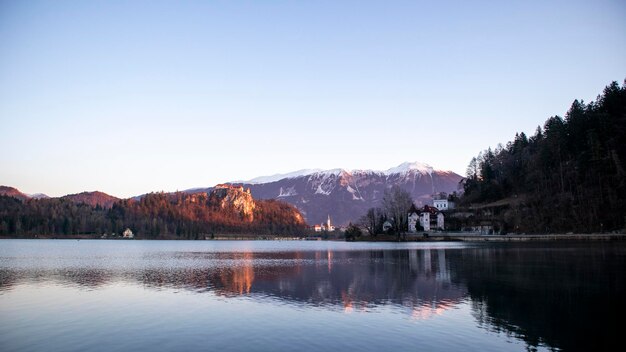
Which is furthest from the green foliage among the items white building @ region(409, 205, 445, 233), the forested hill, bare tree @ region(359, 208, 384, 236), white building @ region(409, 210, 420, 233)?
the forested hill

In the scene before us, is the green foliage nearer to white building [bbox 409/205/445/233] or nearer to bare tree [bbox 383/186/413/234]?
white building [bbox 409/205/445/233]

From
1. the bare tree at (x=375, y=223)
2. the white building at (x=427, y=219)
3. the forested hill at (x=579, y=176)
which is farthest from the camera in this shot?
the white building at (x=427, y=219)

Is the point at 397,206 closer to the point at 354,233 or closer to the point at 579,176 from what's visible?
the point at 354,233

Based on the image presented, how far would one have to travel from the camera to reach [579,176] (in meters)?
130

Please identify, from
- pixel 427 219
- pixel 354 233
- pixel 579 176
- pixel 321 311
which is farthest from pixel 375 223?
pixel 321 311

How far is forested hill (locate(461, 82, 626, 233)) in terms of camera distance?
118250 mm

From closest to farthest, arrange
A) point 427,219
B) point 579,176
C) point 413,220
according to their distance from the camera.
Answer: point 579,176
point 413,220
point 427,219

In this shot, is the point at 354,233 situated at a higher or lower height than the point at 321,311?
lower

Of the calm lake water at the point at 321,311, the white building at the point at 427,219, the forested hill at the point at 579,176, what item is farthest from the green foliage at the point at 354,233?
the calm lake water at the point at 321,311

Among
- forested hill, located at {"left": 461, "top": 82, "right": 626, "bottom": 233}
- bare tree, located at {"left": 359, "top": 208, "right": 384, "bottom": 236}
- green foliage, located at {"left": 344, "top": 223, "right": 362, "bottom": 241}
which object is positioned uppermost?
forested hill, located at {"left": 461, "top": 82, "right": 626, "bottom": 233}

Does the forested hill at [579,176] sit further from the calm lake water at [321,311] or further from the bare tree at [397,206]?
the calm lake water at [321,311]

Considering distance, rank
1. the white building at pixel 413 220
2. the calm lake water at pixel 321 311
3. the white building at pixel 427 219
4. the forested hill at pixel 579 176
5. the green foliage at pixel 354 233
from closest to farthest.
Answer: the calm lake water at pixel 321 311 → the forested hill at pixel 579 176 → the white building at pixel 427 219 → the white building at pixel 413 220 → the green foliage at pixel 354 233

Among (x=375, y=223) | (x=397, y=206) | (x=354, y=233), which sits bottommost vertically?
(x=354, y=233)

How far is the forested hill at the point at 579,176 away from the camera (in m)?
118
